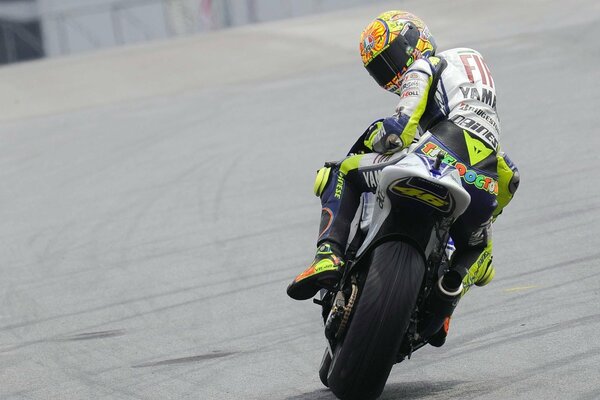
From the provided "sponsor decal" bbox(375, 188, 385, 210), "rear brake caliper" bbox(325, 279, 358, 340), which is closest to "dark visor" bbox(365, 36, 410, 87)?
"sponsor decal" bbox(375, 188, 385, 210)

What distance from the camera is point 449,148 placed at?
205 inches

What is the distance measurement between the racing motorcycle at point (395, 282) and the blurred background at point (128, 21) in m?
19.4

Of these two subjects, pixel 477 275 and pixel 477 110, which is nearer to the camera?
pixel 477 110

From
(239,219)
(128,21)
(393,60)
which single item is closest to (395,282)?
(393,60)

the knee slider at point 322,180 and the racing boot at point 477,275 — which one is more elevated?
the knee slider at point 322,180

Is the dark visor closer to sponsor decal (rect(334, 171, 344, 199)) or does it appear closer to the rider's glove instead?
the rider's glove

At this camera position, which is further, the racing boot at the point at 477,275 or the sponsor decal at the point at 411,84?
the racing boot at the point at 477,275

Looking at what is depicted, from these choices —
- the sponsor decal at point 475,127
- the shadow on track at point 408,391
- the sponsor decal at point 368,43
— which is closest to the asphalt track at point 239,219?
the shadow on track at point 408,391

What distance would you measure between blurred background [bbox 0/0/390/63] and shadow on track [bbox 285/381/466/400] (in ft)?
63.0

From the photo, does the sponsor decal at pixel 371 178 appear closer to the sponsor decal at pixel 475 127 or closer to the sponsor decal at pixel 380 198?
the sponsor decal at pixel 380 198

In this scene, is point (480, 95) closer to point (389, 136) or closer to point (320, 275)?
point (389, 136)

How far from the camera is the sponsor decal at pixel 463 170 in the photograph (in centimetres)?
516

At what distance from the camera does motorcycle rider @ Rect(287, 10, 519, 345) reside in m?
5.26

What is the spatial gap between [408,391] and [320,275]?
743mm
